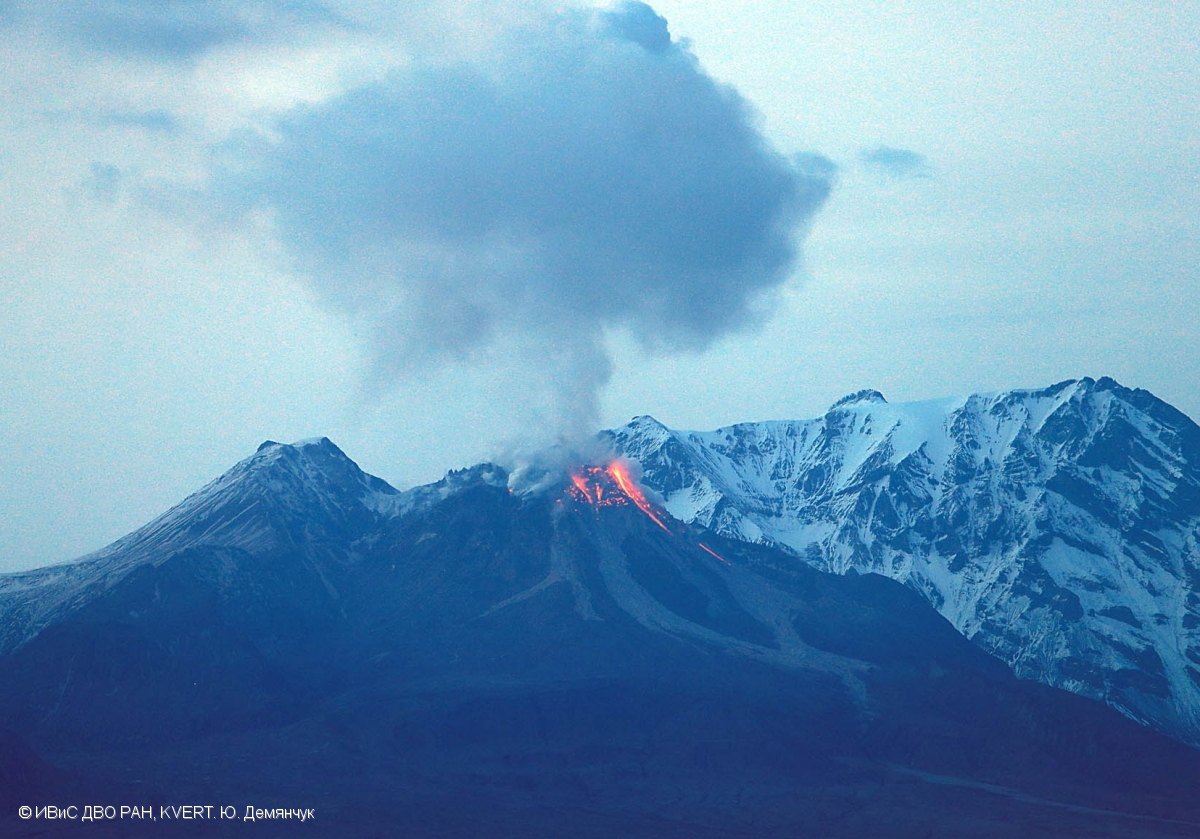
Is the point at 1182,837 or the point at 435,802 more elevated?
the point at 435,802

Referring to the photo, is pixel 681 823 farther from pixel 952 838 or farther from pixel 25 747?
pixel 25 747

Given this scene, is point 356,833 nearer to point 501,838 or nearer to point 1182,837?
point 501,838

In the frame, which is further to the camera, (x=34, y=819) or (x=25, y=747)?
(x=25, y=747)

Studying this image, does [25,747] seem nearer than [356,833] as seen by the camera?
No

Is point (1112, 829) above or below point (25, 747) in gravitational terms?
below

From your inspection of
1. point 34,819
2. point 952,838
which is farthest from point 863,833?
point 34,819

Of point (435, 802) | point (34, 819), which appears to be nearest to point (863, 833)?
point (435, 802)

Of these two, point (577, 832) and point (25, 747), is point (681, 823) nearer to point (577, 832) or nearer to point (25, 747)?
point (577, 832)

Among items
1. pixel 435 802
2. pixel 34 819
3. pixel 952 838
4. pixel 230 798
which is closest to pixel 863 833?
pixel 952 838
